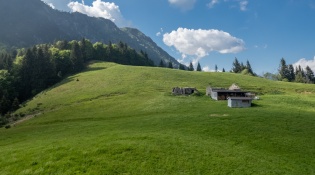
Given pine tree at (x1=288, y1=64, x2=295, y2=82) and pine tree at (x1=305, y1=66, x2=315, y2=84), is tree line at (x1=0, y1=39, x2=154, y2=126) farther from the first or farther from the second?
pine tree at (x1=305, y1=66, x2=315, y2=84)

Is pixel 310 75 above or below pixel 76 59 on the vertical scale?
below

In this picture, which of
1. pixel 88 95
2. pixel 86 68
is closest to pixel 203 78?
pixel 88 95

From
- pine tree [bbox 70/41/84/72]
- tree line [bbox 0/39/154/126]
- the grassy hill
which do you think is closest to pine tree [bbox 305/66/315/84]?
the grassy hill

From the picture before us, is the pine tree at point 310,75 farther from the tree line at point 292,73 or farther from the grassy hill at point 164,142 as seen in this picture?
the grassy hill at point 164,142

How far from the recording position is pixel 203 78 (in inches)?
5113

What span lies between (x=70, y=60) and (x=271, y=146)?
14085 centimetres

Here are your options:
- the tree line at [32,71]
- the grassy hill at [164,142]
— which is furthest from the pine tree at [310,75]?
the tree line at [32,71]

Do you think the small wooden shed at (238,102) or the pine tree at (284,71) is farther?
the pine tree at (284,71)

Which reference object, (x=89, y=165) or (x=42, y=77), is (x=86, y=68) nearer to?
(x=42, y=77)

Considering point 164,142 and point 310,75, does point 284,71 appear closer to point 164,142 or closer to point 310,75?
point 310,75

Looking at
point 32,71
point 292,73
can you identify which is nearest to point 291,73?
point 292,73

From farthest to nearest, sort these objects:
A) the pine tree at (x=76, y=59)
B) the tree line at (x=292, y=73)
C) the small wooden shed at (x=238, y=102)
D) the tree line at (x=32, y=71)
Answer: the tree line at (x=292, y=73) → the pine tree at (x=76, y=59) → the tree line at (x=32, y=71) → the small wooden shed at (x=238, y=102)

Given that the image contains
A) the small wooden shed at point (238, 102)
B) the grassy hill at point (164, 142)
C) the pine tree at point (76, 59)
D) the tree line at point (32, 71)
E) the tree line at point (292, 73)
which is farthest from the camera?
the tree line at point (292, 73)

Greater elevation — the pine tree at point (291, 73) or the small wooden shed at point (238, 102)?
the pine tree at point (291, 73)
